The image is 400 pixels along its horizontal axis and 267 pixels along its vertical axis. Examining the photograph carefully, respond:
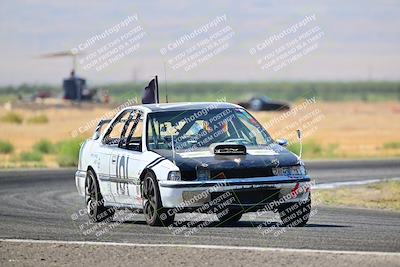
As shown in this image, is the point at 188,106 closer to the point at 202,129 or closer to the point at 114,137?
the point at 202,129

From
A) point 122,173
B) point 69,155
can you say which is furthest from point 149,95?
point 69,155

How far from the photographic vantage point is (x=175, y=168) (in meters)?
15.0

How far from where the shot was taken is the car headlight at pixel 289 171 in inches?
598

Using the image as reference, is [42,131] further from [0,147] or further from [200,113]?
[200,113]

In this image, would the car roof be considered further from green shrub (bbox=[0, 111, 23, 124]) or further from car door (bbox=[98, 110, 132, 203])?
green shrub (bbox=[0, 111, 23, 124])

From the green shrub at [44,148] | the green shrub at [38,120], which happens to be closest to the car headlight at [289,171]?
the green shrub at [44,148]

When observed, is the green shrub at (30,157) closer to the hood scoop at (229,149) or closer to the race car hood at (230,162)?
the race car hood at (230,162)

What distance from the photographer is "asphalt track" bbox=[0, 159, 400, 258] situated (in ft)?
44.1

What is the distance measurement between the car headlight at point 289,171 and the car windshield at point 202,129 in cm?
77

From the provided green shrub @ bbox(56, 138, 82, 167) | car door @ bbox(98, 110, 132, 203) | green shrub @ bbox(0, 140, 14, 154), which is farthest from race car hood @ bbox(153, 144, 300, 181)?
green shrub @ bbox(0, 140, 14, 154)

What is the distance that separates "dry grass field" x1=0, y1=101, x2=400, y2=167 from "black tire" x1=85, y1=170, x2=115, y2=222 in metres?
19.3

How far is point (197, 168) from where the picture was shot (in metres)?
15.0

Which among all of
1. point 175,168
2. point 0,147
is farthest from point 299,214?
point 0,147

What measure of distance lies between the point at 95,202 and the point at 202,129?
6.81 feet
